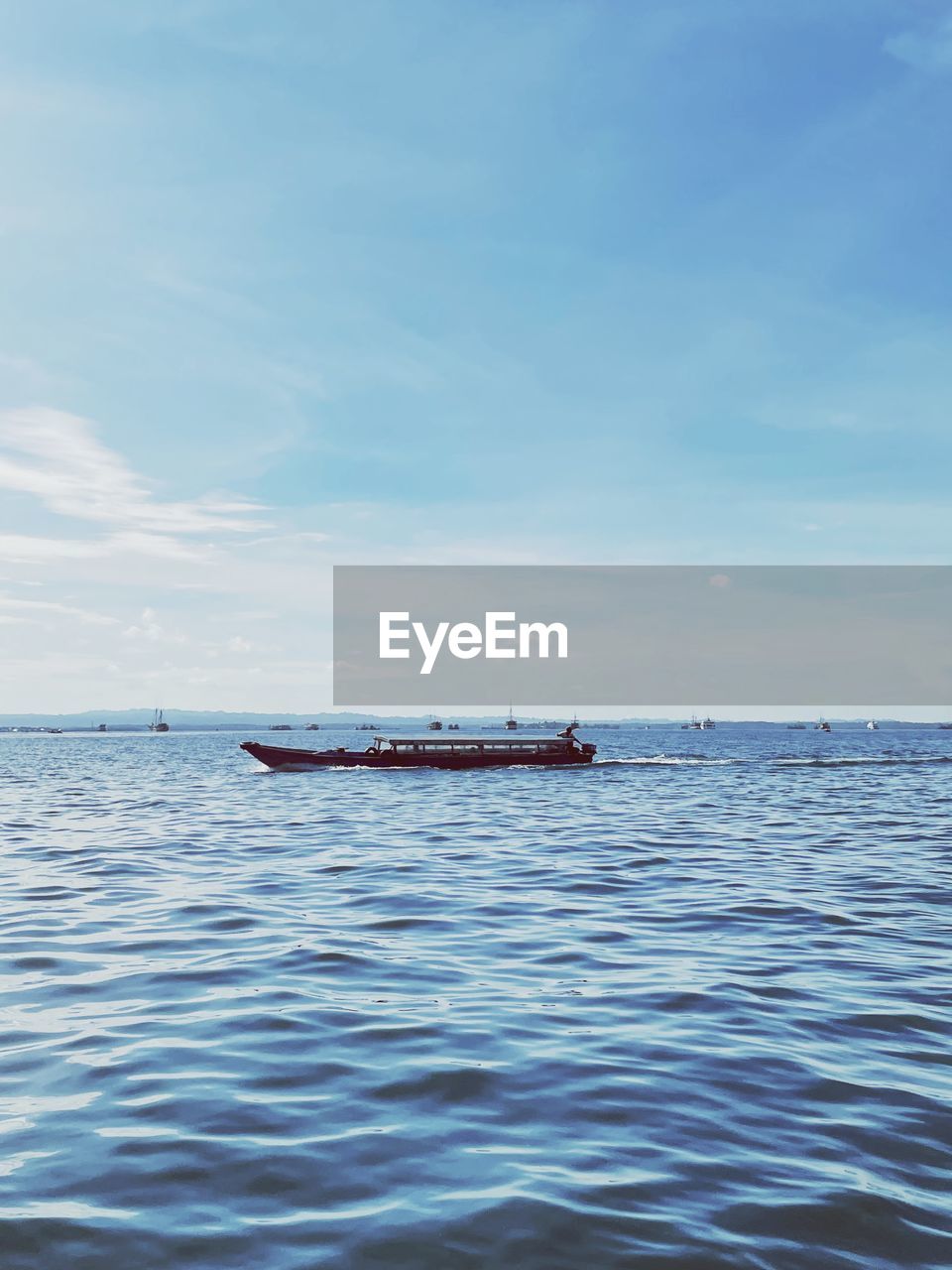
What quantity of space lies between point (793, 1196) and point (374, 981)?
636cm

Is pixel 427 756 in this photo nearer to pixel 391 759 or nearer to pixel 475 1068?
pixel 391 759

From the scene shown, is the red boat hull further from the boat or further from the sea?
the sea

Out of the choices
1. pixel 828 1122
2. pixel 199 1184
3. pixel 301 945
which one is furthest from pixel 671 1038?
pixel 301 945

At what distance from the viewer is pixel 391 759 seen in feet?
238

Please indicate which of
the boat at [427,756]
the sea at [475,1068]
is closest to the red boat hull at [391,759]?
the boat at [427,756]

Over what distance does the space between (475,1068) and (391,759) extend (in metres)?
64.7

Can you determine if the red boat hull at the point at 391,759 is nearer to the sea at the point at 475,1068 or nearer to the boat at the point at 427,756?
the boat at the point at 427,756

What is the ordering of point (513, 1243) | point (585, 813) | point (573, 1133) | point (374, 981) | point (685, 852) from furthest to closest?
point (585, 813)
point (685, 852)
point (374, 981)
point (573, 1133)
point (513, 1243)

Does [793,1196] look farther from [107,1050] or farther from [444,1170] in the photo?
[107,1050]

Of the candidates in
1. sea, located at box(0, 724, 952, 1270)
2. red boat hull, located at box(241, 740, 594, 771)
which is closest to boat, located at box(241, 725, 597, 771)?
red boat hull, located at box(241, 740, 594, 771)

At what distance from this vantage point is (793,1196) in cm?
608

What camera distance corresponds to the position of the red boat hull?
238 feet

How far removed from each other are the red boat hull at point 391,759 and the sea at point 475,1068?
2028 inches

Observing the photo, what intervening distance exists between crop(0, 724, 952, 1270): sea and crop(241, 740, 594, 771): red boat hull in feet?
169
